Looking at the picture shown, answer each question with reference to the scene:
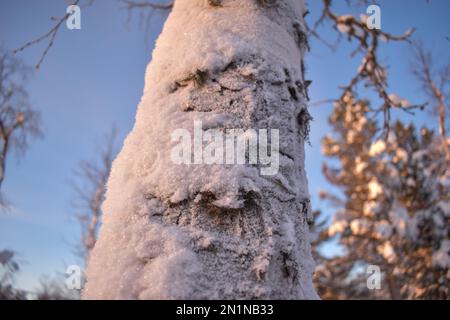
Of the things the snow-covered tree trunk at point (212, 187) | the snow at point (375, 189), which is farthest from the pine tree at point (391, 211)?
the snow-covered tree trunk at point (212, 187)

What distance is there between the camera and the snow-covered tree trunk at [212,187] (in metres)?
0.66

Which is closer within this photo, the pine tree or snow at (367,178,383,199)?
the pine tree

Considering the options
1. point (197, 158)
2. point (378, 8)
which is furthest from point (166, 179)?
point (378, 8)

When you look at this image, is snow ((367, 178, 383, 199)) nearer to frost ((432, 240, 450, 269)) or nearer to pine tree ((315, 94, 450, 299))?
pine tree ((315, 94, 450, 299))

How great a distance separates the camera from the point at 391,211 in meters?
9.10

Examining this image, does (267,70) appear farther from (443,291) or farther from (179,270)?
(443,291)

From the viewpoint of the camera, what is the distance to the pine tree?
791cm

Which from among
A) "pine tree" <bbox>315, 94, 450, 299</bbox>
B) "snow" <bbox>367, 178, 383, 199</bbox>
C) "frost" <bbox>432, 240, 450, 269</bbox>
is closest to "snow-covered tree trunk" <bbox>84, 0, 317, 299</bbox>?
"pine tree" <bbox>315, 94, 450, 299</bbox>

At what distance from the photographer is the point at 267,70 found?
0.95m

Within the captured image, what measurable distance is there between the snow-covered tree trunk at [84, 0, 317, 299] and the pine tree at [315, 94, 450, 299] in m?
5.09

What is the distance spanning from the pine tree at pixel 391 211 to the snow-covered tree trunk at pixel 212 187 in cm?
509

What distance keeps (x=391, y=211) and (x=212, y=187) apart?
9.96 m
